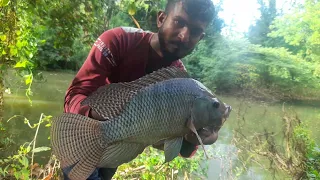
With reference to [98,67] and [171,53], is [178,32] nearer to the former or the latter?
[171,53]

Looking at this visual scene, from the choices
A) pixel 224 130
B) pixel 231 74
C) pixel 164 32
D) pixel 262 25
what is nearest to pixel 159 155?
pixel 164 32

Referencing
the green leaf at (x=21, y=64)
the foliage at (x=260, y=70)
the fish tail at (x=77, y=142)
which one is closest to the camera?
the fish tail at (x=77, y=142)

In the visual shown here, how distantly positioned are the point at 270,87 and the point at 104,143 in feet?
41.4

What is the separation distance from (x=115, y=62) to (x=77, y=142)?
37cm

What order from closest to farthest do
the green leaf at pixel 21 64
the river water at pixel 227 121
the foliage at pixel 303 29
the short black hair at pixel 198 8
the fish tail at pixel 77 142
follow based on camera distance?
1. the fish tail at pixel 77 142
2. the short black hair at pixel 198 8
3. the green leaf at pixel 21 64
4. the river water at pixel 227 121
5. the foliage at pixel 303 29

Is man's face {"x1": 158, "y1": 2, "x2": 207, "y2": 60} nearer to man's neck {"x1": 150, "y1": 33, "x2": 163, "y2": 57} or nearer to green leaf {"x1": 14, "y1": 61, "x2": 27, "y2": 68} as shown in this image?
man's neck {"x1": 150, "y1": 33, "x2": 163, "y2": 57}

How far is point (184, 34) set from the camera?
1.12 meters

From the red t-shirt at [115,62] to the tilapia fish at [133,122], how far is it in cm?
21

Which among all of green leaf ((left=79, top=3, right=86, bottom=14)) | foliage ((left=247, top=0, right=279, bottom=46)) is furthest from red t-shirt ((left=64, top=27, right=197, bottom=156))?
foliage ((left=247, top=0, right=279, bottom=46))

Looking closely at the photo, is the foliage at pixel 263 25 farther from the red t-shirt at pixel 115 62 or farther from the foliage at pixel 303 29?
the red t-shirt at pixel 115 62

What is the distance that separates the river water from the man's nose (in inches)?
119

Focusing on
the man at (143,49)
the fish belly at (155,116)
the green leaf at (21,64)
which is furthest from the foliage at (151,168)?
the fish belly at (155,116)

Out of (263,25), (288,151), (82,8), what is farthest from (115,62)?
(263,25)

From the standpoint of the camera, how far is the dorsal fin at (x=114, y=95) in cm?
98
